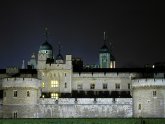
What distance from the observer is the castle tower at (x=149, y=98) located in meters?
113

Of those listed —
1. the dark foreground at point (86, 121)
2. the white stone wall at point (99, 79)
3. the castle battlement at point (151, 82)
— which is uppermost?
the white stone wall at point (99, 79)

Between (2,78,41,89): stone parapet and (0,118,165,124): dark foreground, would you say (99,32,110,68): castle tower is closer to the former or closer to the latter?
(2,78,41,89): stone parapet

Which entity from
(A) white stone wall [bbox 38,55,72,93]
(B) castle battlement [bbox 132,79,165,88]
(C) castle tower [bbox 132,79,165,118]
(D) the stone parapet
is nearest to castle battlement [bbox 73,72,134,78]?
(A) white stone wall [bbox 38,55,72,93]

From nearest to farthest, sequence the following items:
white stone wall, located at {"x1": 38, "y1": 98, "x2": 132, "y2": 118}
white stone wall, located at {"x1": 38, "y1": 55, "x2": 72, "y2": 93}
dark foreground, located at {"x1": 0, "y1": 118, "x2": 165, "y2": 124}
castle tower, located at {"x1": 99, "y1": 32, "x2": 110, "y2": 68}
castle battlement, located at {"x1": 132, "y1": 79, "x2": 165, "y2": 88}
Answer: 1. dark foreground, located at {"x1": 0, "y1": 118, "x2": 165, "y2": 124}
2. castle battlement, located at {"x1": 132, "y1": 79, "x2": 165, "y2": 88}
3. white stone wall, located at {"x1": 38, "y1": 98, "x2": 132, "y2": 118}
4. white stone wall, located at {"x1": 38, "y1": 55, "x2": 72, "y2": 93}
5. castle tower, located at {"x1": 99, "y1": 32, "x2": 110, "y2": 68}

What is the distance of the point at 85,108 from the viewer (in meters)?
117

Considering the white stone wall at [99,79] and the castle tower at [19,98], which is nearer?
the castle tower at [19,98]

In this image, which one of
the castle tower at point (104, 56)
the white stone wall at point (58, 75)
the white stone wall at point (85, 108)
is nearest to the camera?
the white stone wall at point (85, 108)

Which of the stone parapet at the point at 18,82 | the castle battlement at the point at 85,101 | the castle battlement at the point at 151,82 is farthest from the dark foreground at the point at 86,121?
the castle battlement at the point at 85,101

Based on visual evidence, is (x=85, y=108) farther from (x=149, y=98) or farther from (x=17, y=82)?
(x=17, y=82)

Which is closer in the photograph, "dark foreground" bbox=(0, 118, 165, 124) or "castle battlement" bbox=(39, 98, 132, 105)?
"dark foreground" bbox=(0, 118, 165, 124)

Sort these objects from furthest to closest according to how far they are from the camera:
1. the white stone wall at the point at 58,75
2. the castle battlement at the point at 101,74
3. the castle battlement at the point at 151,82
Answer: the castle battlement at the point at 101,74
the white stone wall at the point at 58,75
the castle battlement at the point at 151,82

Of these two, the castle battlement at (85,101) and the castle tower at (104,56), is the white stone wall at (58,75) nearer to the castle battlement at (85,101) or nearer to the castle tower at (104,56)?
the castle battlement at (85,101)

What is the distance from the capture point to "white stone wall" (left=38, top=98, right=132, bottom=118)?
116 m

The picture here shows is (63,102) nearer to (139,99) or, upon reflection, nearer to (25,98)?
(25,98)
